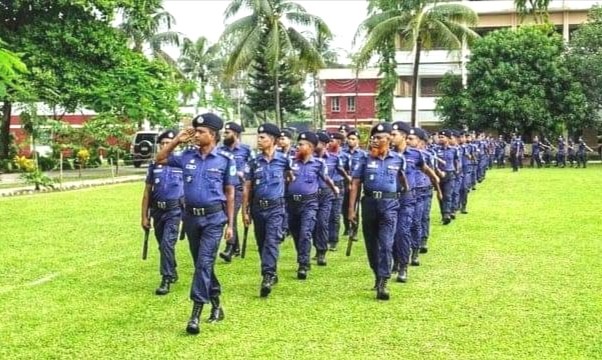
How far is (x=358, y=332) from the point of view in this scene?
659 centimetres

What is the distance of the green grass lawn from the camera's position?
243 inches

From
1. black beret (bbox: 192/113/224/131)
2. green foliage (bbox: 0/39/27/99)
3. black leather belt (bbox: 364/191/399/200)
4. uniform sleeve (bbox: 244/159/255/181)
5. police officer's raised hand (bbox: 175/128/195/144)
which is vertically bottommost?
black leather belt (bbox: 364/191/399/200)

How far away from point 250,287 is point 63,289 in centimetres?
205

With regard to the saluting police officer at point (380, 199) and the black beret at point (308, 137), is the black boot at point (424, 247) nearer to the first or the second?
the black beret at point (308, 137)

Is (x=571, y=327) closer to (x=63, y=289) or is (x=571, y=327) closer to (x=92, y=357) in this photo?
(x=92, y=357)

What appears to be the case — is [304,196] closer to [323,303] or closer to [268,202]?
[268,202]

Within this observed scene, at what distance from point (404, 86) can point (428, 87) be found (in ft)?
4.94

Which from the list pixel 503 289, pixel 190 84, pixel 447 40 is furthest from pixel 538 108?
pixel 503 289

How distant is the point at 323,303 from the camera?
7719 mm

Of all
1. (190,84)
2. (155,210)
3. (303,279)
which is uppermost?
(190,84)

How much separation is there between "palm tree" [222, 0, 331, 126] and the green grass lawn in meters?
18.9

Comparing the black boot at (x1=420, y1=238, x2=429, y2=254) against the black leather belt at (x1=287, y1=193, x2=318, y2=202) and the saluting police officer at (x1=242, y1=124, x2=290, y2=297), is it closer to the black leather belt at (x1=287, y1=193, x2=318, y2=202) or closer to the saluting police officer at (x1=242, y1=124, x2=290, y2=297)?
the black leather belt at (x1=287, y1=193, x2=318, y2=202)

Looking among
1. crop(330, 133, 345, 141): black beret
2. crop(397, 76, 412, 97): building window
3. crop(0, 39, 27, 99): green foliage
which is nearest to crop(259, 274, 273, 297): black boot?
crop(0, 39, 27, 99): green foliage

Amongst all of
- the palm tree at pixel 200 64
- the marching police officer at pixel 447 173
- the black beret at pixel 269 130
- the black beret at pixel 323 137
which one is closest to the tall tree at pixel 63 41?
the marching police officer at pixel 447 173
